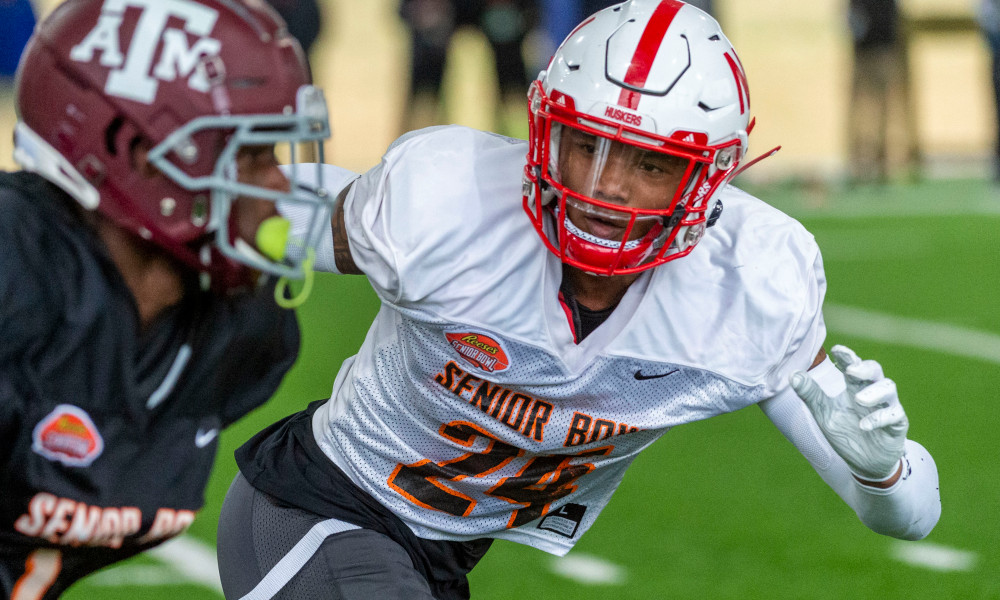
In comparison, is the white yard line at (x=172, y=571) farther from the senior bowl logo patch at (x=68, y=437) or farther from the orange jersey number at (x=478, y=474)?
the senior bowl logo patch at (x=68, y=437)

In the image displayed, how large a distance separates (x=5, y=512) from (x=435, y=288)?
0.74 meters

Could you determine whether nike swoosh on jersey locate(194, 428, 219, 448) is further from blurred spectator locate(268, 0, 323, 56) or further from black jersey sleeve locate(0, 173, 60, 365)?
blurred spectator locate(268, 0, 323, 56)

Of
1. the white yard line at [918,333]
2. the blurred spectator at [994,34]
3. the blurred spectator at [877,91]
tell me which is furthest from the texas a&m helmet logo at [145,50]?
the blurred spectator at [877,91]

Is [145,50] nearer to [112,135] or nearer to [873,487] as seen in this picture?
[112,135]

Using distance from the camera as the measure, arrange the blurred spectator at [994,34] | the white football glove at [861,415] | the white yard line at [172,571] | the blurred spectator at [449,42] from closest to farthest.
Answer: the white football glove at [861,415] → the white yard line at [172,571] → the blurred spectator at [994,34] → the blurred spectator at [449,42]

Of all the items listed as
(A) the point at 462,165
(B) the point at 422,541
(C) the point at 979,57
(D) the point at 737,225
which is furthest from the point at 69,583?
(C) the point at 979,57

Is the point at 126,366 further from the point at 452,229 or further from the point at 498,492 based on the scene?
the point at 498,492

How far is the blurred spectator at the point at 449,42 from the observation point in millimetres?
8820

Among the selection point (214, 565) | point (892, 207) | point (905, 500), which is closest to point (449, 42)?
point (892, 207)

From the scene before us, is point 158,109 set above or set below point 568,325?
above

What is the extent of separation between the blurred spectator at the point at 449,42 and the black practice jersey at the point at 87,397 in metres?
7.08

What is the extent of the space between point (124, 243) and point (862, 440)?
4.01 feet

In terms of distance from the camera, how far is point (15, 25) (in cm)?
793

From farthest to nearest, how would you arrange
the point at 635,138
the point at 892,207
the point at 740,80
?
the point at 892,207, the point at 740,80, the point at 635,138
